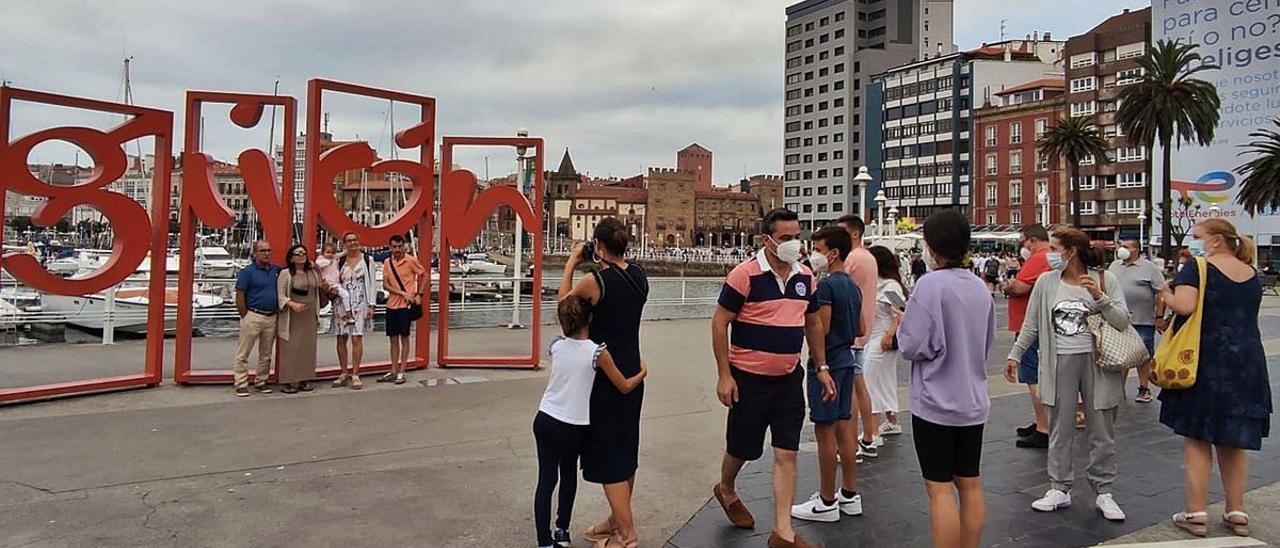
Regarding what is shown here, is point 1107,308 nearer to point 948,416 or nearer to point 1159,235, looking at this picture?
point 948,416

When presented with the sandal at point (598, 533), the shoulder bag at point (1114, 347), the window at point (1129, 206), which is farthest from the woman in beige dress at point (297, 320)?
the window at point (1129, 206)

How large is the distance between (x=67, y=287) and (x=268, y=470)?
3.77 m

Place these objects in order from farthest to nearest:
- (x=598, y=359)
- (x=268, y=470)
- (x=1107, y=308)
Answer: (x=268, y=470) → (x=1107, y=308) → (x=598, y=359)

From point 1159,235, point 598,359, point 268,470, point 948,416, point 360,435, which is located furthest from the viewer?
point 1159,235

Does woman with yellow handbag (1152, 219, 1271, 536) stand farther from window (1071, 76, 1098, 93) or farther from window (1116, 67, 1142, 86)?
window (1071, 76, 1098, 93)

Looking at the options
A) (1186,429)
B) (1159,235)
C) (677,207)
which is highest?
(677,207)

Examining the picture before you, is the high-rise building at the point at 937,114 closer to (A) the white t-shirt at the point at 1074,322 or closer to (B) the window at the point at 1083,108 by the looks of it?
(B) the window at the point at 1083,108

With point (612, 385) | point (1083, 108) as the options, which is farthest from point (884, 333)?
point (1083, 108)

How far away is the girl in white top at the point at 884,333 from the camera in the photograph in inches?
226

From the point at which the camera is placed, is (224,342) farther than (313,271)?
Yes

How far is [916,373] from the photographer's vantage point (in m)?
3.60

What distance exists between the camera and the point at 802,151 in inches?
4296

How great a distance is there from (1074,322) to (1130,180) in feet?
245

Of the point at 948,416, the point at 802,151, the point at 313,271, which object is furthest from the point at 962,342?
the point at 802,151
